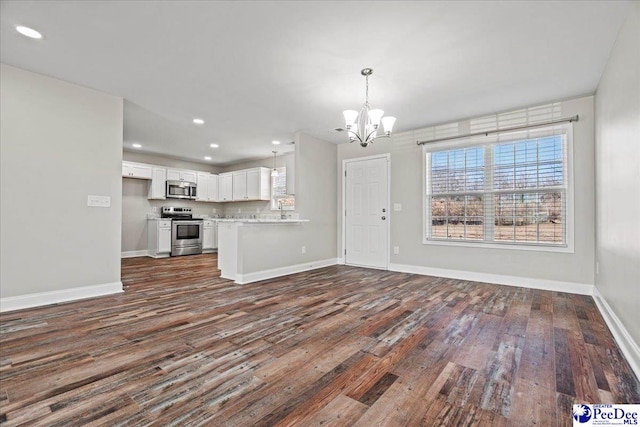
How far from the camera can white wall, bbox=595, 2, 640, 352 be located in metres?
1.97

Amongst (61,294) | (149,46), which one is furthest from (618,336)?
(61,294)

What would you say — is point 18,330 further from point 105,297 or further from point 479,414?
point 479,414

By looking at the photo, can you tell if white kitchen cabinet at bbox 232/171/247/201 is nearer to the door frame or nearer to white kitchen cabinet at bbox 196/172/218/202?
white kitchen cabinet at bbox 196/172/218/202

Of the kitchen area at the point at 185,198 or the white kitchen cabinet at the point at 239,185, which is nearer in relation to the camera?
the kitchen area at the point at 185,198

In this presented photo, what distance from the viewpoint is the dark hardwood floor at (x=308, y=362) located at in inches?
56.7

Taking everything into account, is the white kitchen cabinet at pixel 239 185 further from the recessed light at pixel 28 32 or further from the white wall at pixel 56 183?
the recessed light at pixel 28 32

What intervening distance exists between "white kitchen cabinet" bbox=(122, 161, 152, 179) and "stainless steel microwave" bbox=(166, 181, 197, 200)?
51 centimetres

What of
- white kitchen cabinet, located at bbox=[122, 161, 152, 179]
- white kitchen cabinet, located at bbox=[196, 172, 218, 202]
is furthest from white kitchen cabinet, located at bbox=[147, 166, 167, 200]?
white kitchen cabinet, located at bbox=[196, 172, 218, 202]

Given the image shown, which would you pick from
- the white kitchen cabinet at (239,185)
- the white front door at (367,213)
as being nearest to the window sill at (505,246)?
the white front door at (367,213)

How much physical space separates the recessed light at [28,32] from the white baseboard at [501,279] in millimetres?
5230

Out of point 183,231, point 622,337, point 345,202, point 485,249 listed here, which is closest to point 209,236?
point 183,231

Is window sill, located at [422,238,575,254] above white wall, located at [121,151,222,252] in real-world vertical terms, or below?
below

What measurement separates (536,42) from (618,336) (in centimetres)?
249

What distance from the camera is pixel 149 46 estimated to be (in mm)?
2650
